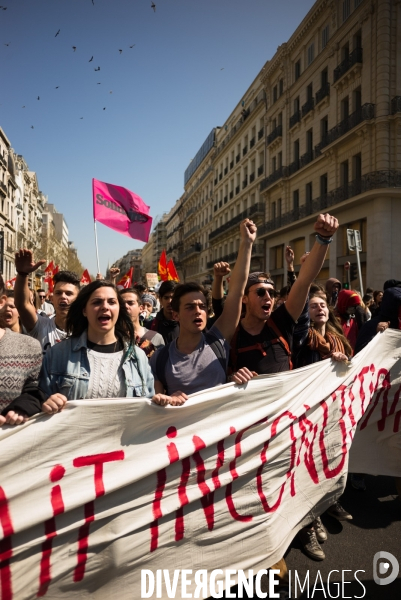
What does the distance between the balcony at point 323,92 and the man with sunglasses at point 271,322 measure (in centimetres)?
2464

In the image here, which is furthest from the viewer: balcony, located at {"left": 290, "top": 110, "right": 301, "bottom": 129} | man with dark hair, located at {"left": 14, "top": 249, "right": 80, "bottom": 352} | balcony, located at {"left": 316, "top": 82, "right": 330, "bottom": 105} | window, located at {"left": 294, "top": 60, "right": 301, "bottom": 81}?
window, located at {"left": 294, "top": 60, "right": 301, "bottom": 81}

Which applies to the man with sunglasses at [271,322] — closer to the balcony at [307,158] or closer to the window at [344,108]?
the window at [344,108]

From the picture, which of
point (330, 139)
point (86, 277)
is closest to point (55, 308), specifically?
point (86, 277)

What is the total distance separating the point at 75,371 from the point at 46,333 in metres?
1.78

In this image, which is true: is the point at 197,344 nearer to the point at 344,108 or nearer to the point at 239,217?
the point at 344,108

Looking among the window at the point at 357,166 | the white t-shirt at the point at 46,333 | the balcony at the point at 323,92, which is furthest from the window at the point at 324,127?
the white t-shirt at the point at 46,333

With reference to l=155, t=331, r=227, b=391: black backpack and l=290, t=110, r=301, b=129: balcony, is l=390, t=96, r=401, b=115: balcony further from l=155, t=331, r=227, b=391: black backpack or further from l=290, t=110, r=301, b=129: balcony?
l=155, t=331, r=227, b=391: black backpack

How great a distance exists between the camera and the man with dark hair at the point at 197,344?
2836mm

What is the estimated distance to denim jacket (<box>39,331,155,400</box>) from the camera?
2.43m

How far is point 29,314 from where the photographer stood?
3982 millimetres

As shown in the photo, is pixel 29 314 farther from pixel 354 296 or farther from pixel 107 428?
pixel 354 296

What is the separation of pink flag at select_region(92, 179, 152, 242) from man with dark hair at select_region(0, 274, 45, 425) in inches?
240

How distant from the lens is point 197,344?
2.96 meters

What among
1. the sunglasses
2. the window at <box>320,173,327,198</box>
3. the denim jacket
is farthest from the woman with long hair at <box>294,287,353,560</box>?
the window at <box>320,173,327,198</box>
